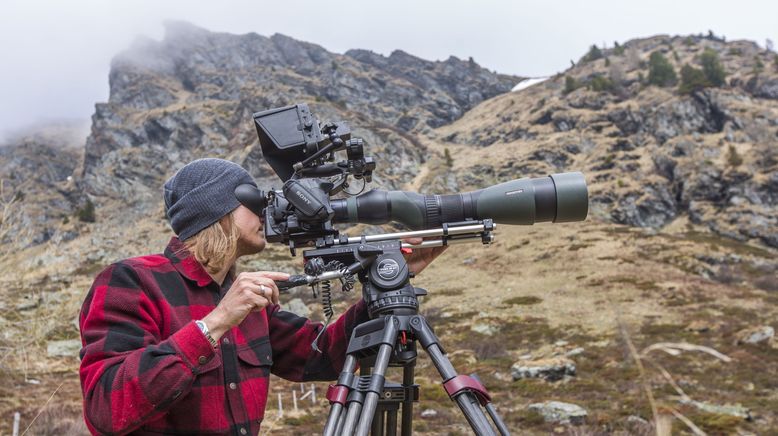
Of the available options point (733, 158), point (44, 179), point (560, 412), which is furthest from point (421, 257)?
point (44, 179)

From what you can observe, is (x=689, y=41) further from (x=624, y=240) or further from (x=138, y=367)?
(x=138, y=367)

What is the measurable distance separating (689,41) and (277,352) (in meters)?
114

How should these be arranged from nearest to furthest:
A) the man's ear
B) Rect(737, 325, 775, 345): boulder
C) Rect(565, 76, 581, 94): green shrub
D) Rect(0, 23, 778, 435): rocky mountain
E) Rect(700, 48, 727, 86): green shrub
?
the man's ear, Rect(0, 23, 778, 435): rocky mountain, Rect(737, 325, 775, 345): boulder, Rect(700, 48, 727, 86): green shrub, Rect(565, 76, 581, 94): green shrub

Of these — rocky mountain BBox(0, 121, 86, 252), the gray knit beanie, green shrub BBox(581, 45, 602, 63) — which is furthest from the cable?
green shrub BBox(581, 45, 602, 63)

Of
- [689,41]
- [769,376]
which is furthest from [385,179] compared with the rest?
[689,41]

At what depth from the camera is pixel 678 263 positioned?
120 feet

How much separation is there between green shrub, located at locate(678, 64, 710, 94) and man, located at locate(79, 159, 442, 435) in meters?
79.0

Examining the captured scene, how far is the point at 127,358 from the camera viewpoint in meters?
1.68

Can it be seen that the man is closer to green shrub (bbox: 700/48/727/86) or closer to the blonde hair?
the blonde hair

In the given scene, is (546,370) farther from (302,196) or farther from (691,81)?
(691,81)

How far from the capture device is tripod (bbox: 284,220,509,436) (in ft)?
5.53

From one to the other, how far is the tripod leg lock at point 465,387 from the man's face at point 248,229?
3.49 feet

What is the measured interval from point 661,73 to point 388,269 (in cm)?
8659

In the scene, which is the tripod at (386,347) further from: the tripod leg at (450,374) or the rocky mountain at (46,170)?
the rocky mountain at (46,170)
